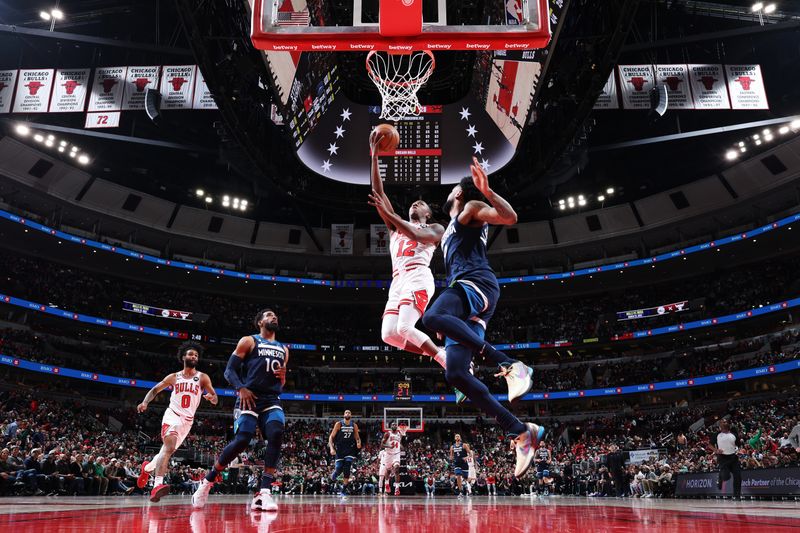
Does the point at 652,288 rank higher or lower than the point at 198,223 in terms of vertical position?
lower

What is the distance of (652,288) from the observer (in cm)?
3612

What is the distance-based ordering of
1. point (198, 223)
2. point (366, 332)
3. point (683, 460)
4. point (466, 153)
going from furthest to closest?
point (366, 332) < point (198, 223) < point (466, 153) < point (683, 460)

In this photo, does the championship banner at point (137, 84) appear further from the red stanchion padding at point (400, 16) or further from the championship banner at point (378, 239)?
the championship banner at point (378, 239)

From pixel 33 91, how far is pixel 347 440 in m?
13.8

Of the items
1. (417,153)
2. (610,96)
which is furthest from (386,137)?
(610,96)

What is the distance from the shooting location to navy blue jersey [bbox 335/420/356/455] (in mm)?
13125

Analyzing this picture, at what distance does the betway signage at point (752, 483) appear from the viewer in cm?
1249

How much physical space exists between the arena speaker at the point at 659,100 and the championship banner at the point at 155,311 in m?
28.5

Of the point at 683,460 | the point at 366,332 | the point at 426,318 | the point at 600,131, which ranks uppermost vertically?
the point at 600,131

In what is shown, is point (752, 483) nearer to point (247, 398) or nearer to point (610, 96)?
point (610, 96)

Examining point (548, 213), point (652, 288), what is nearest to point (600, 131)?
point (548, 213)

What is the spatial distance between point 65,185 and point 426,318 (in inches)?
1247

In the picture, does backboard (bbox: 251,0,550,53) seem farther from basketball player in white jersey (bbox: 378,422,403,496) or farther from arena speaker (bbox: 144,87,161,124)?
basketball player in white jersey (bbox: 378,422,403,496)

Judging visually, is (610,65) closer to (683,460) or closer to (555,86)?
(555,86)
